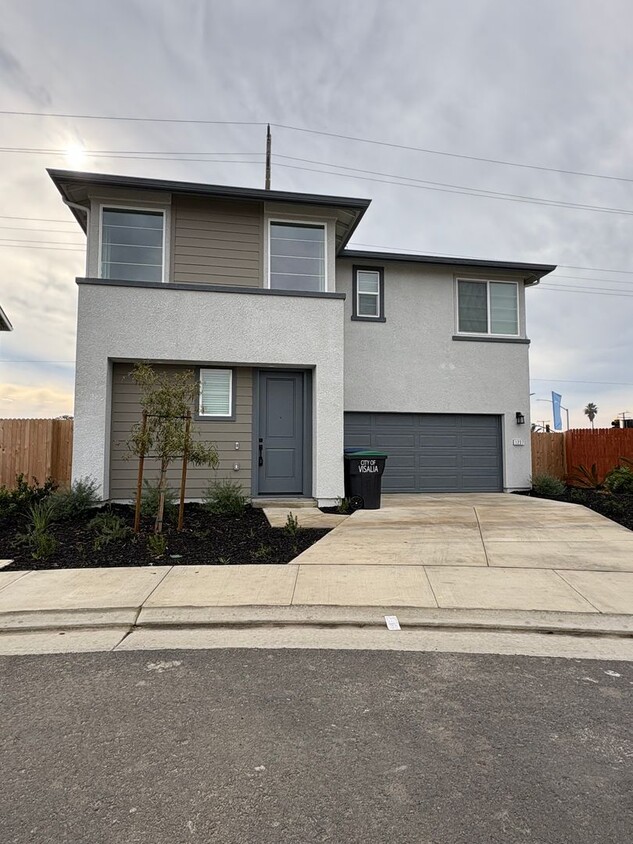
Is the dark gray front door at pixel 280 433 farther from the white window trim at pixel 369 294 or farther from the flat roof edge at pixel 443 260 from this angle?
the flat roof edge at pixel 443 260

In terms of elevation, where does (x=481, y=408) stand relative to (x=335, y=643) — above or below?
above

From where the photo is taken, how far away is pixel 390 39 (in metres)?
10.6

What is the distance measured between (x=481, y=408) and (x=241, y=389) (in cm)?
630

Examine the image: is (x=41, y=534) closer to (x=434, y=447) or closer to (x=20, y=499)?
(x=20, y=499)

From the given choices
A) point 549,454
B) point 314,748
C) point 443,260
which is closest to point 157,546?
point 314,748

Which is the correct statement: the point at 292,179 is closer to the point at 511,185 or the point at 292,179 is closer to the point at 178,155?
the point at 178,155

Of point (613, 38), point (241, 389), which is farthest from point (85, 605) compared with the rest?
point (613, 38)

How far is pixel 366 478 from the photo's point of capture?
33.6 ft

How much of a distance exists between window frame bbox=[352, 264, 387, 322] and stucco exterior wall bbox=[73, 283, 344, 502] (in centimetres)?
242

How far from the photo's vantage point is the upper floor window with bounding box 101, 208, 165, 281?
10.2 m

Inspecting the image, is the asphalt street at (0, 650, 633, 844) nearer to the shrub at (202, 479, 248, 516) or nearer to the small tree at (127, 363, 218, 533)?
the small tree at (127, 363, 218, 533)

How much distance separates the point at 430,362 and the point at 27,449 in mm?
9884

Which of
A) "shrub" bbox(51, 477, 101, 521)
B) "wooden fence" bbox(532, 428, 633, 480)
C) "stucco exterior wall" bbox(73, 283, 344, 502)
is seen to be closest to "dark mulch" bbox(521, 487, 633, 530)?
"wooden fence" bbox(532, 428, 633, 480)

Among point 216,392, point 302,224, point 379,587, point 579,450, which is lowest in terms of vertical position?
point 379,587
